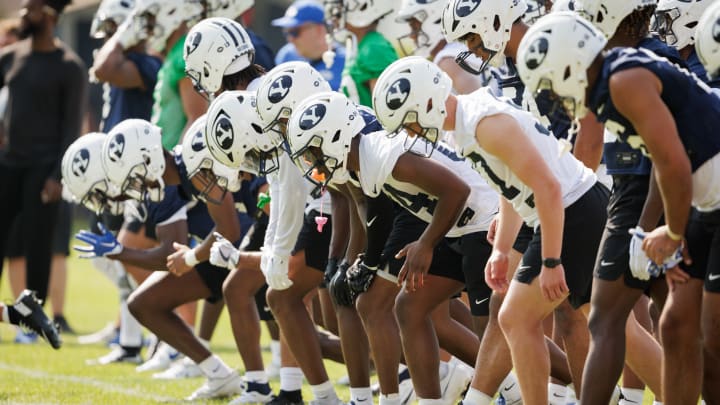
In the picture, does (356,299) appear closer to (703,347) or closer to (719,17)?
(703,347)

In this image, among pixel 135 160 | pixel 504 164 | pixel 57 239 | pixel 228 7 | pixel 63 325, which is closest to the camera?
pixel 504 164

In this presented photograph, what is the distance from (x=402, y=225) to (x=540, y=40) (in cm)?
178

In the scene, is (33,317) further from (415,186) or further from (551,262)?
(551,262)

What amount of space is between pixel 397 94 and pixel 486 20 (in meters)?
0.84

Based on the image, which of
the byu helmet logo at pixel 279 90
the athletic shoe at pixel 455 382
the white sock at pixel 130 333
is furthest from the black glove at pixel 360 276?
the white sock at pixel 130 333

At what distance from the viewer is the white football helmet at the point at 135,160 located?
317 inches

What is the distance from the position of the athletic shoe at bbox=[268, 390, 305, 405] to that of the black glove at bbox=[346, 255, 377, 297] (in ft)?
4.50

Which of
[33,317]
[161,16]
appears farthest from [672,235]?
[161,16]

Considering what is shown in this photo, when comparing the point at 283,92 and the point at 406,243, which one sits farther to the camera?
the point at 283,92

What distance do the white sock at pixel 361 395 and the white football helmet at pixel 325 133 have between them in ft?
3.88

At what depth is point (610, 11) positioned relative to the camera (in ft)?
19.0

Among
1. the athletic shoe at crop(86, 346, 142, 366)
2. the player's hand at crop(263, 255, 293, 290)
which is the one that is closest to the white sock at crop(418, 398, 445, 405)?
the player's hand at crop(263, 255, 293, 290)

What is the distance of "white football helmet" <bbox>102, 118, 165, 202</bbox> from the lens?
26.5ft

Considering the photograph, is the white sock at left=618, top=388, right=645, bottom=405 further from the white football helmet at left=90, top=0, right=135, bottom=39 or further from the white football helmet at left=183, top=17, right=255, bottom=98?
the white football helmet at left=90, top=0, right=135, bottom=39
